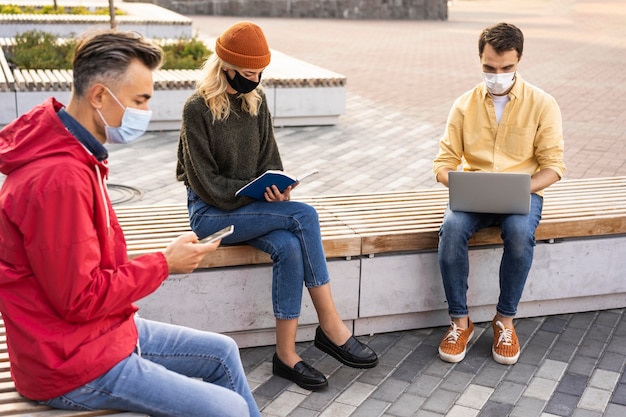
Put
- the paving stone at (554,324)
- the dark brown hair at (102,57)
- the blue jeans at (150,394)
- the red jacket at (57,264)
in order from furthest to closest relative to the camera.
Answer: the paving stone at (554,324), the blue jeans at (150,394), the dark brown hair at (102,57), the red jacket at (57,264)

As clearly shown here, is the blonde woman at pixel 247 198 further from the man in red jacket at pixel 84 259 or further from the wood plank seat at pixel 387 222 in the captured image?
the man in red jacket at pixel 84 259

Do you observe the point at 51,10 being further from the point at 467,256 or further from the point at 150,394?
the point at 150,394

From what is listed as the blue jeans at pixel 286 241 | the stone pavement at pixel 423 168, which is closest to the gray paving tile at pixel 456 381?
the stone pavement at pixel 423 168

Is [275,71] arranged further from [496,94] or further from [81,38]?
[81,38]

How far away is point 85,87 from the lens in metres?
2.63

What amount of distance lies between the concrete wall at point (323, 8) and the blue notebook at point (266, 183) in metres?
22.9

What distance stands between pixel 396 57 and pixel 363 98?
5508mm

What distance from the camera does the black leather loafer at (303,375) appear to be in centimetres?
415

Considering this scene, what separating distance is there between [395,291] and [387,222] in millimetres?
387

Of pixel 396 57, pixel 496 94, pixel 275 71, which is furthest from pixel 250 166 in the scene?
pixel 396 57

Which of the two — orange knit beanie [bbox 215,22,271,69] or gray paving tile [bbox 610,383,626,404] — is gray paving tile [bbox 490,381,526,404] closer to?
gray paving tile [bbox 610,383,626,404]

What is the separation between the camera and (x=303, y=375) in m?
4.17

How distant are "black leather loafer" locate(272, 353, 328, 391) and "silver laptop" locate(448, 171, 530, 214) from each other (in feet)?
3.73

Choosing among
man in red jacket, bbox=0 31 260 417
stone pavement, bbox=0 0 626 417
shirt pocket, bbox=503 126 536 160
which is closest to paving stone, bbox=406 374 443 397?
stone pavement, bbox=0 0 626 417
